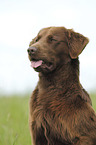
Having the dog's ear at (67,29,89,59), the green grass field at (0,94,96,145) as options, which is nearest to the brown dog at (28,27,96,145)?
the dog's ear at (67,29,89,59)

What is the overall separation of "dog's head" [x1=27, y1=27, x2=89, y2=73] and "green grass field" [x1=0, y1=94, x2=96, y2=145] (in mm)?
1230

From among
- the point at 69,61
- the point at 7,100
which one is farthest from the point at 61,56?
the point at 7,100

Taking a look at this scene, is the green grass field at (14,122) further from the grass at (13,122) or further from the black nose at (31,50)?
the black nose at (31,50)

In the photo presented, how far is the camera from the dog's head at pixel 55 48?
12.5 feet

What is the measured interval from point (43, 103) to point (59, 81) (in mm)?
393

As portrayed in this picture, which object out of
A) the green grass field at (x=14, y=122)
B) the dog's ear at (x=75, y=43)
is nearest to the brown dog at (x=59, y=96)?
the dog's ear at (x=75, y=43)

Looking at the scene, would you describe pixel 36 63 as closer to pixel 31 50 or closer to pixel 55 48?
pixel 31 50

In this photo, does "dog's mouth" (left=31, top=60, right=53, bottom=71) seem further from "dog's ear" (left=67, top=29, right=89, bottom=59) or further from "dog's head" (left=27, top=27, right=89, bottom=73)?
"dog's ear" (left=67, top=29, right=89, bottom=59)

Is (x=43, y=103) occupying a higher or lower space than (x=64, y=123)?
higher

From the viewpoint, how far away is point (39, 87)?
3.92 m

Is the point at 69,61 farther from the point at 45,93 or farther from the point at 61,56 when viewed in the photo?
the point at 45,93

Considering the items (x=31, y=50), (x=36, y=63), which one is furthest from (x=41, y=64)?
(x=31, y=50)

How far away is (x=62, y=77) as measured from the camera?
3.84 meters

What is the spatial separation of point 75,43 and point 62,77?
21.8 inches
